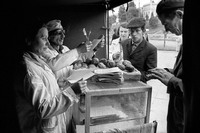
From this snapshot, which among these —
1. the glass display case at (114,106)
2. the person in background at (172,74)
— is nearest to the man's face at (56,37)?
the glass display case at (114,106)

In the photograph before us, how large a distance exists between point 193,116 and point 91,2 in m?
3.58

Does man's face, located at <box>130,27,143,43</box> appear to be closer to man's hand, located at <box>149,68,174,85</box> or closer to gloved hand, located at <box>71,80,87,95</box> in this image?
man's hand, located at <box>149,68,174,85</box>

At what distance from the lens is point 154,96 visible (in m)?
4.53

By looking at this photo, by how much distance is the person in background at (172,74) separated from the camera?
1065 mm

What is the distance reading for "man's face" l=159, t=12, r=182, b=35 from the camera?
1.11m

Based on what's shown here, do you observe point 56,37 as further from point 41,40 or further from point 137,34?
point 137,34

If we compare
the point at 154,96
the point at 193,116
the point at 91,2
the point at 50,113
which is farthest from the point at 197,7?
the point at 154,96

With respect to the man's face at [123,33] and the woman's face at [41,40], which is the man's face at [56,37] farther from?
A: the man's face at [123,33]

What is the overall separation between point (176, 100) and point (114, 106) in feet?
1.68

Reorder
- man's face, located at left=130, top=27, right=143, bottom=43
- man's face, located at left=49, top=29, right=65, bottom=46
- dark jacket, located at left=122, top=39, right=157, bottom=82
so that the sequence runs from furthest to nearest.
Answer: man's face, located at left=130, top=27, right=143, bottom=43
dark jacket, located at left=122, top=39, right=157, bottom=82
man's face, located at left=49, top=29, right=65, bottom=46

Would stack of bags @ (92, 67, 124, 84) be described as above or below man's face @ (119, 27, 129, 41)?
below

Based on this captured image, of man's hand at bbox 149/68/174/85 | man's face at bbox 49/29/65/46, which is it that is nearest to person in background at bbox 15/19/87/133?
man's hand at bbox 149/68/174/85

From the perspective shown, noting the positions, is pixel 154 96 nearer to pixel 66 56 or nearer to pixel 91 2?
pixel 91 2

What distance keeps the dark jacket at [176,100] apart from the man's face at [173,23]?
16 centimetres
